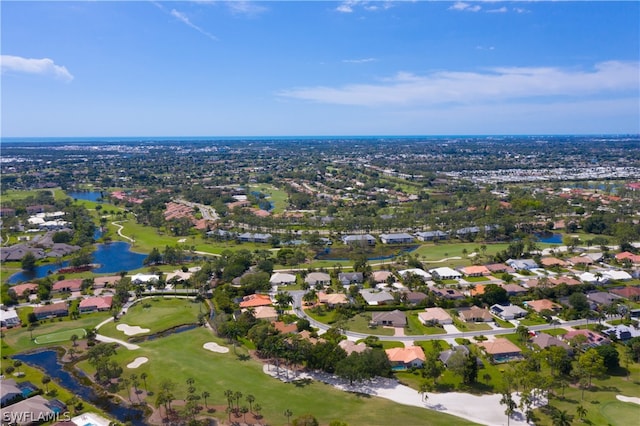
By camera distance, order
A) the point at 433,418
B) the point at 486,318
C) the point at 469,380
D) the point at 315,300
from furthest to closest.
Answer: the point at 315,300, the point at 486,318, the point at 469,380, the point at 433,418

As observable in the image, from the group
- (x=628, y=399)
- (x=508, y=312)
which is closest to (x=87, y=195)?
(x=508, y=312)

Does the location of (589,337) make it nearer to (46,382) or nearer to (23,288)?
(46,382)

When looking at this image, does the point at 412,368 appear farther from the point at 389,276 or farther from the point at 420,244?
the point at 420,244

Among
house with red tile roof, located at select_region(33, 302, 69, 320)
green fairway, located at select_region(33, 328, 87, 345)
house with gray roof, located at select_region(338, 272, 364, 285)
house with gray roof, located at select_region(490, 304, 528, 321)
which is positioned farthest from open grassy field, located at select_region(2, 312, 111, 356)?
house with gray roof, located at select_region(490, 304, 528, 321)

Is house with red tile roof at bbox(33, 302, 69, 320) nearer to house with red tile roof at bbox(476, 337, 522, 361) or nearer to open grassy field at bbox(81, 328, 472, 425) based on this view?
open grassy field at bbox(81, 328, 472, 425)

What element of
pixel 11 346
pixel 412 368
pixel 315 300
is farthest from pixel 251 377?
pixel 11 346

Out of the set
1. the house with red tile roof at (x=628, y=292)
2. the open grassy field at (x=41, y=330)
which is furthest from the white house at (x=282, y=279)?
the house with red tile roof at (x=628, y=292)

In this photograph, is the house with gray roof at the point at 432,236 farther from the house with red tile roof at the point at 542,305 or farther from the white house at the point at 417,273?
the house with red tile roof at the point at 542,305
